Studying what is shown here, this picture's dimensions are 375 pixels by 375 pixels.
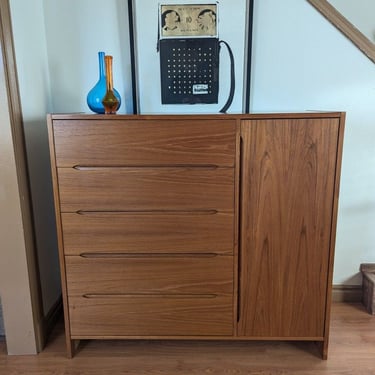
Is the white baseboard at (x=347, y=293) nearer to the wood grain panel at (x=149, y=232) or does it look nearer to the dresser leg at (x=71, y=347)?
the wood grain panel at (x=149, y=232)

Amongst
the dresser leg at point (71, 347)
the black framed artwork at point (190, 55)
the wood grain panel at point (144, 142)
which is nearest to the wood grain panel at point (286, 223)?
the wood grain panel at point (144, 142)

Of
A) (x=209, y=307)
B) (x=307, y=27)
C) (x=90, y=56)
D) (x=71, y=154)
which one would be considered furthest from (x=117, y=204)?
(x=307, y=27)

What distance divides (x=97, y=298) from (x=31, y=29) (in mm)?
1284

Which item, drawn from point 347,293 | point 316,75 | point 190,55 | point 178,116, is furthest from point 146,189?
point 347,293

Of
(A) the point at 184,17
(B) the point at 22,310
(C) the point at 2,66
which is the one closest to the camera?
(C) the point at 2,66

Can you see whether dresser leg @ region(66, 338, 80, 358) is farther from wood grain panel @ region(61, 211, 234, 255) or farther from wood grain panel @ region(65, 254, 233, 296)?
wood grain panel @ region(61, 211, 234, 255)

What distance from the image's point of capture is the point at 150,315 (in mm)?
1627

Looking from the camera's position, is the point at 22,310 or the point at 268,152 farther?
the point at 22,310

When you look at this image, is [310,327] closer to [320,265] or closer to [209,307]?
[320,265]

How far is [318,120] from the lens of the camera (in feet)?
4.65

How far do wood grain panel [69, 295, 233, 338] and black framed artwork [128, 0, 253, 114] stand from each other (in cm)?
96

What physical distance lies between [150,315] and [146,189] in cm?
59

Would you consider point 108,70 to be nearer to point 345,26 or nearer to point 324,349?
point 345,26

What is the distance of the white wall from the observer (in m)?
1.82
